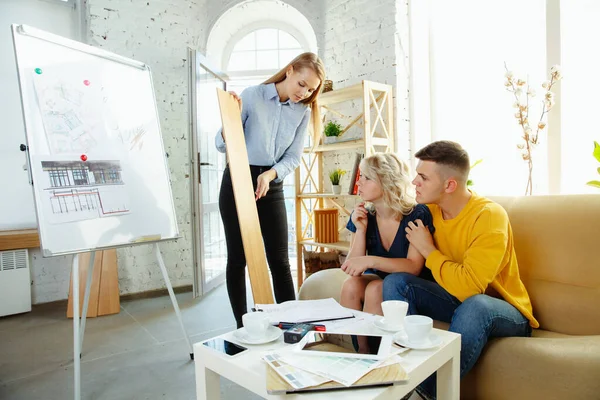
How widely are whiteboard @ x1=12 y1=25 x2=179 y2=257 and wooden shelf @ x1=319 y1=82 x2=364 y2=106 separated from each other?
135 cm

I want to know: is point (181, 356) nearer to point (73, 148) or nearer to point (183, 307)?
point (183, 307)

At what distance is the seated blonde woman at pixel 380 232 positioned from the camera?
1.54 m

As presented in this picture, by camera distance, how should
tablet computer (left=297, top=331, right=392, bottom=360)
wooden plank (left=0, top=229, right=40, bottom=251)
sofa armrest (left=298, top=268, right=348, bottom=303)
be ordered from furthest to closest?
wooden plank (left=0, top=229, right=40, bottom=251) < sofa armrest (left=298, top=268, right=348, bottom=303) < tablet computer (left=297, top=331, right=392, bottom=360)

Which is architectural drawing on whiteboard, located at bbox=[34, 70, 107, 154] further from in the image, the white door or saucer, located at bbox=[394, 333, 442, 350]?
saucer, located at bbox=[394, 333, 442, 350]

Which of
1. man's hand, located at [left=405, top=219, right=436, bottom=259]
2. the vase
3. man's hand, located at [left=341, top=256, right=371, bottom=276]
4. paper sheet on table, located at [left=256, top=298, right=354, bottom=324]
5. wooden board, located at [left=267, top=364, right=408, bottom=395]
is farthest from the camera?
the vase

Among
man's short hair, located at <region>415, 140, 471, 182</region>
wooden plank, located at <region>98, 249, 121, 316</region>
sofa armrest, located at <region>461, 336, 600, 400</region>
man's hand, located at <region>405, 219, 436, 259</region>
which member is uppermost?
man's short hair, located at <region>415, 140, 471, 182</region>

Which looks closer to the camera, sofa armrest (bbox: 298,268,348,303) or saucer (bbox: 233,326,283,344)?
saucer (bbox: 233,326,283,344)

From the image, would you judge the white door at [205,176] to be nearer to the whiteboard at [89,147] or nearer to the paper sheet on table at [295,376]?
the whiteboard at [89,147]

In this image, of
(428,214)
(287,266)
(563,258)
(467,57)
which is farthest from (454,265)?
(467,57)

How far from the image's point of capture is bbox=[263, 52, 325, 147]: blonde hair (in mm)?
1720

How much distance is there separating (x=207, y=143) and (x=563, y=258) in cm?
270

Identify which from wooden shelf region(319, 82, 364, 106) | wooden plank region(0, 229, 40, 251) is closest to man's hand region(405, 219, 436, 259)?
wooden shelf region(319, 82, 364, 106)

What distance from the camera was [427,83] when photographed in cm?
317

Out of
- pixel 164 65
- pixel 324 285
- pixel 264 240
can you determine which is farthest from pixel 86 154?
pixel 164 65
